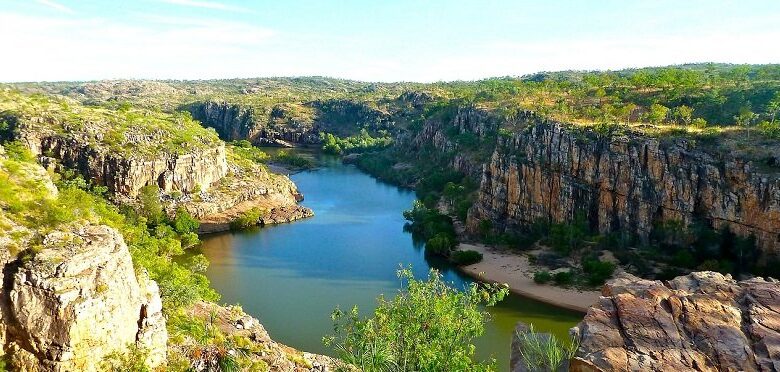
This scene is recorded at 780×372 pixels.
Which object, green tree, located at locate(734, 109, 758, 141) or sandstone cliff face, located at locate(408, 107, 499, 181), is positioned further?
sandstone cliff face, located at locate(408, 107, 499, 181)

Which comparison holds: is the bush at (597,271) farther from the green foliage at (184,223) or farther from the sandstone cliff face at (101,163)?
the sandstone cliff face at (101,163)

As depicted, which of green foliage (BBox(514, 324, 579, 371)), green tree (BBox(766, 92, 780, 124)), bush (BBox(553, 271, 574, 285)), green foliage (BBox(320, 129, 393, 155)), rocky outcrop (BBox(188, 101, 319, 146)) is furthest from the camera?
rocky outcrop (BBox(188, 101, 319, 146))

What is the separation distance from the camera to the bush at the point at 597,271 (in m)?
49.4

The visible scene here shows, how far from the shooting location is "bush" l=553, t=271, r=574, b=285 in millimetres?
50125

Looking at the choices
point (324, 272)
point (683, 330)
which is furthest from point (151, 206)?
point (683, 330)

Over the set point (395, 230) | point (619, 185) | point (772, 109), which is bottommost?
point (395, 230)

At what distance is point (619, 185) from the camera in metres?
57.5

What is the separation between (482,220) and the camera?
6512 cm

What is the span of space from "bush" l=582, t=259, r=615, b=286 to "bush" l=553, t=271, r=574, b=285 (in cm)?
156

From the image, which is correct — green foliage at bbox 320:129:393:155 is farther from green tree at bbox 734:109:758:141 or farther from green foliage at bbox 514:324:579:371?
green foliage at bbox 514:324:579:371

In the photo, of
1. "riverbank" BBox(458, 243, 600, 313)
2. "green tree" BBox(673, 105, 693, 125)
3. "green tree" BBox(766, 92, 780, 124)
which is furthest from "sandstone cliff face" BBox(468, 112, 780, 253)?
"green tree" BBox(766, 92, 780, 124)

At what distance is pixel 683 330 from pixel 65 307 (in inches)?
879

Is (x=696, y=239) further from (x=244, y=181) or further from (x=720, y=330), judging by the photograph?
(x=244, y=181)

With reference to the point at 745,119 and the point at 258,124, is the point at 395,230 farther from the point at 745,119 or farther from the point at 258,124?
the point at 258,124
